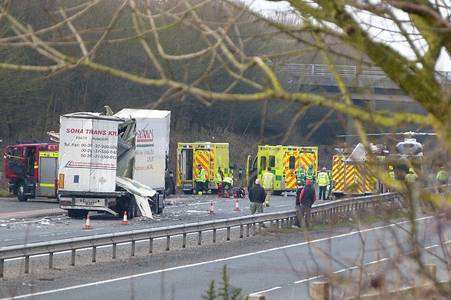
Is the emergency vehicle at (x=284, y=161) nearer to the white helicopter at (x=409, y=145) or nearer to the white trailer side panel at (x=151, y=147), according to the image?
the white trailer side panel at (x=151, y=147)

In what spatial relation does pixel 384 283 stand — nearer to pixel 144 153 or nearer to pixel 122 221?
pixel 122 221

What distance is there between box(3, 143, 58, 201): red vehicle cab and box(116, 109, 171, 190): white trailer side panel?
714 centimetres

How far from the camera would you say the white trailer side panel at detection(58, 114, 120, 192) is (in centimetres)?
3294

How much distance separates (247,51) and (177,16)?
38cm

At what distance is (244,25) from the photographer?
4336mm

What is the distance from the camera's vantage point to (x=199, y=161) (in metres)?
56.8

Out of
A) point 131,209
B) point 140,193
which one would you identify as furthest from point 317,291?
point 131,209

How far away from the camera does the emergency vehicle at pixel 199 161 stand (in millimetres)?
56469

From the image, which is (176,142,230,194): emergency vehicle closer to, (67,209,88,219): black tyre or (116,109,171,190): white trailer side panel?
(116,109,171,190): white trailer side panel

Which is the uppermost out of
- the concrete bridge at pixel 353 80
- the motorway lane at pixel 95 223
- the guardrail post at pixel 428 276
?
the concrete bridge at pixel 353 80

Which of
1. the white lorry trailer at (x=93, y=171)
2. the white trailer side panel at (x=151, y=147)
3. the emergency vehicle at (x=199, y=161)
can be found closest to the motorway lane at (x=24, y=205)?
the white lorry trailer at (x=93, y=171)

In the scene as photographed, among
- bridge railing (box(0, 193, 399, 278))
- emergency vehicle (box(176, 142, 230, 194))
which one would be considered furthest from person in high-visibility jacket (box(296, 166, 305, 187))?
bridge railing (box(0, 193, 399, 278))

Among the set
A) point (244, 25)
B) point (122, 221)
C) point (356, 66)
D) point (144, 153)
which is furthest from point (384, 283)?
point (144, 153)

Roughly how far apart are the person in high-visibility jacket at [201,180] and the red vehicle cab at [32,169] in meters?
14.1
